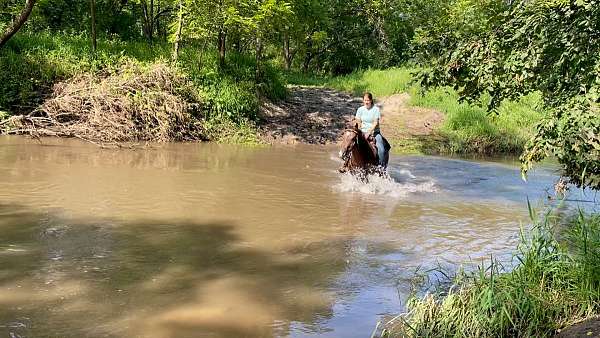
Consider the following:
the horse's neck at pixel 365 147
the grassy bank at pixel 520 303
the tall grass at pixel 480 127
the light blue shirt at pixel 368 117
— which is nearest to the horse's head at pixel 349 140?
the horse's neck at pixel 365 147

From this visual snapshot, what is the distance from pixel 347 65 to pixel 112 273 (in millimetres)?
34449

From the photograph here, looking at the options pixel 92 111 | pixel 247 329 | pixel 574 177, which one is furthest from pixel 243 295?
pixel 92 111

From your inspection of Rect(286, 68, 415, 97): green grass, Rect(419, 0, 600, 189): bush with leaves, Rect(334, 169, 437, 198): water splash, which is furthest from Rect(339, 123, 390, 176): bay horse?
Rect(286, 68, 415, 97): green grass

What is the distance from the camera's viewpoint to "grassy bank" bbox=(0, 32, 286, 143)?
55.6ft

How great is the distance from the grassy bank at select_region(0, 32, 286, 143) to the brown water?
3.59m

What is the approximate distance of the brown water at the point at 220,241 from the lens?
4.94m

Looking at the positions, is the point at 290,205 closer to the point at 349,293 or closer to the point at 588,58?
the point at 349,293

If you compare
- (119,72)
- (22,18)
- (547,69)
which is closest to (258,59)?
(119,72)

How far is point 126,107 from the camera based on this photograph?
637 inches

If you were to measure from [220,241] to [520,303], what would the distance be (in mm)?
3825

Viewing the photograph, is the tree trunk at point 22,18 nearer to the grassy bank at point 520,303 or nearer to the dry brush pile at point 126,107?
the dry brush pile at point 126,107

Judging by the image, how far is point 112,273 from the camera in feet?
19.1

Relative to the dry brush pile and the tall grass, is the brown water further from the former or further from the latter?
the tall grass

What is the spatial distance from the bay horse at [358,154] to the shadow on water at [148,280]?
4.33 meters
